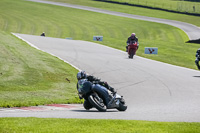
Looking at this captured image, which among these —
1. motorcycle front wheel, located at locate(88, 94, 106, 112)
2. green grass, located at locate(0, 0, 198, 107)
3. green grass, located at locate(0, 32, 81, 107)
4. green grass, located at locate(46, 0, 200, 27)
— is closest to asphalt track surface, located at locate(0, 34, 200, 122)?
motorcycle front wheel, located at locate(88, 94, 106, 112)

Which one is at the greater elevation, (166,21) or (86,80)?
(86,80)

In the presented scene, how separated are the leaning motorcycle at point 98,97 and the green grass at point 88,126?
2.36m

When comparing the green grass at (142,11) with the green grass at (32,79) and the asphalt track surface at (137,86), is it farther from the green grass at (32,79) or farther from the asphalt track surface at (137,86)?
the green grass at (32,79)

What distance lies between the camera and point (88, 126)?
9.83 m

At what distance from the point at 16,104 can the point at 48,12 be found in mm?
59728

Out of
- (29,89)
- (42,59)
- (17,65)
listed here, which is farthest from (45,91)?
(42,59)

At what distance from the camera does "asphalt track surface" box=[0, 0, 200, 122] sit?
12.1m

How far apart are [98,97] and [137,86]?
712 centimetres

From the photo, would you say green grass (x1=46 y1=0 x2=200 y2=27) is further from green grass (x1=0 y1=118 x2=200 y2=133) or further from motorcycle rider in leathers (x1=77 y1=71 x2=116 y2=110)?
green grass (x1=0 y1=118 x2=200 y2=133)

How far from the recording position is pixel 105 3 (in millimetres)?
85562

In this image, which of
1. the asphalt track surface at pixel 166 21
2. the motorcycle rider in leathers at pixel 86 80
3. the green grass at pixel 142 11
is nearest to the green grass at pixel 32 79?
the motorcycle rider in leathers at pixel 86 80

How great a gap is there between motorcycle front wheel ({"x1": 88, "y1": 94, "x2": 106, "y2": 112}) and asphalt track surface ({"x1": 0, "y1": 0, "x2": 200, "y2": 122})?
0.22 metres

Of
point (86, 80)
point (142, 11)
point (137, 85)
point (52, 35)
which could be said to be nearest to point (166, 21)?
point (142, 11)

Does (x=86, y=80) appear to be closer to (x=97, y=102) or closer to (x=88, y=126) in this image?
(x=97, y=102)
